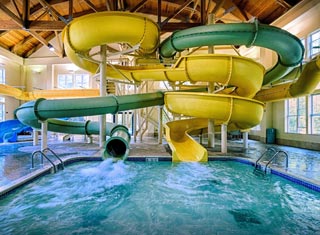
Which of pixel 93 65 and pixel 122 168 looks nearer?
pixel 122 168

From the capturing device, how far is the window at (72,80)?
559 inches

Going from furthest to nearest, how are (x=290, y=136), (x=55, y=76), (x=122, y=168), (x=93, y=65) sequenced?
(x=55, y=76) → (x=290, y=136) → (x=93, y=65) → (x=122, y=168)

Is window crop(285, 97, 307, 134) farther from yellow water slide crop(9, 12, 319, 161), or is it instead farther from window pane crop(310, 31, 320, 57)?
yellow water slide crop(9, 12, 319, 161)

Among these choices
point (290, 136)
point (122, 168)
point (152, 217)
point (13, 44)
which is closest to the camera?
point (152, 217)

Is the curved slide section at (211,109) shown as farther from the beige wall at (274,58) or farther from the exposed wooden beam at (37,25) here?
the exposed wooden beam at (37,25)

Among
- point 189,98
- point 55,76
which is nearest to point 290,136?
point 189,98

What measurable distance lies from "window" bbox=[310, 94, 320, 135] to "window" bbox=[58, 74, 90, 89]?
12.0 meters

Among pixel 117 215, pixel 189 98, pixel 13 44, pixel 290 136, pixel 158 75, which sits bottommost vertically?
pixel 117 215

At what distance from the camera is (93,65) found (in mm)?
7180

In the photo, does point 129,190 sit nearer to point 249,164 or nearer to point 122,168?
point 122,168

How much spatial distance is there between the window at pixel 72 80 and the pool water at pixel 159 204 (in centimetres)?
1058

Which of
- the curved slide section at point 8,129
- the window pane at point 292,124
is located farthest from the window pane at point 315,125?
the curved slide section at point 8,129

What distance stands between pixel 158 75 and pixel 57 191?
14.0ft

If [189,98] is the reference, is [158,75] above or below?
above
